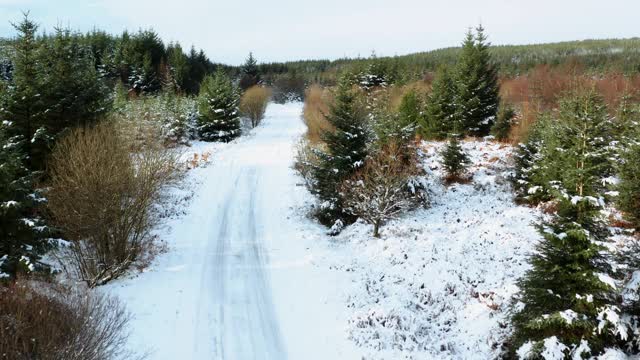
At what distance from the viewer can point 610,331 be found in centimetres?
1012

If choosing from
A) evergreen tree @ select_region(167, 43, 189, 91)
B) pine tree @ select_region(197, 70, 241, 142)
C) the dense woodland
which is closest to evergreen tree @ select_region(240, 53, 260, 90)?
evergreen tree @ select_region(167, 43, 189, 91)

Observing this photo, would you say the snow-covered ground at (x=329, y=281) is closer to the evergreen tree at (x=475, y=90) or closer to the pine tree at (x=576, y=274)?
the pine tree at (x=576, y=274)

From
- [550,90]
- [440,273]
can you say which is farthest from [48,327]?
[550,90]

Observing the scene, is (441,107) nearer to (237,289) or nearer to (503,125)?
(503,125)

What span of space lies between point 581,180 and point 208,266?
1459cm

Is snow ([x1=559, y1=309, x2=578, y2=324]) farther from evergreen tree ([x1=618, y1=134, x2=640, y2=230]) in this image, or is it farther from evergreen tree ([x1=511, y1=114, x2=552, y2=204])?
evergreen tree ([x1=511, y1=114, x2=552, y2=204])

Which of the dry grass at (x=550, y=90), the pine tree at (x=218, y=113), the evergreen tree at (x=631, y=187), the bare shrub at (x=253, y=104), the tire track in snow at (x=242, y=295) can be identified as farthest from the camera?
the bare shrub at (x=253, y=104)

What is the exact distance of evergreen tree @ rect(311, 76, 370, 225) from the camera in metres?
24.0

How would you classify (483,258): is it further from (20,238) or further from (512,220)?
(20,238)

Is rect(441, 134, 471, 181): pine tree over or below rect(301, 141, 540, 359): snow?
over

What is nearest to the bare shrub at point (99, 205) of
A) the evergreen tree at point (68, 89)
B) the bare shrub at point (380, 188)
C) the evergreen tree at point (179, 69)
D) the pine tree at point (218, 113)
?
the evergreen tree at point (68, 89)

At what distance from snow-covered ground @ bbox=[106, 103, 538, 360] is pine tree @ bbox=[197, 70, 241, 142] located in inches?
921

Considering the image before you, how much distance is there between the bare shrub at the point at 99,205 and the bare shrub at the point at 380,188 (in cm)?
Result: 994

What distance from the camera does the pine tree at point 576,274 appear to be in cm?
1015
